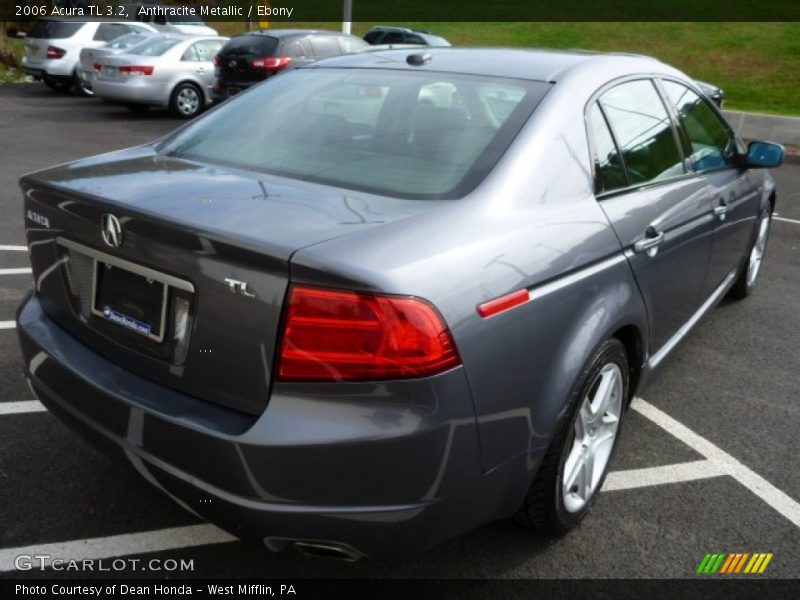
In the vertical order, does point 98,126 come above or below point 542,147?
below

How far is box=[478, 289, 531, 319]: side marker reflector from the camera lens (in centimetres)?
209

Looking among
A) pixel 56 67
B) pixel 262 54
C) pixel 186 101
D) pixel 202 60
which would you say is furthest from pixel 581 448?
pixel 56 67

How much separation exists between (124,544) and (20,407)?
1201 millimetres

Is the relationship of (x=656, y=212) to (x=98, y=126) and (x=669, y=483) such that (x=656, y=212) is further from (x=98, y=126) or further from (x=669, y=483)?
(x=98, y=126)

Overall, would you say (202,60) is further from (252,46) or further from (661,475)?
(661,475)

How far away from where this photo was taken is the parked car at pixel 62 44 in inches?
666

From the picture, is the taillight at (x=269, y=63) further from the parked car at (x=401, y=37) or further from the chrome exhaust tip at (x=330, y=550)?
→ the chrome exhaust tip at (x=330, y=550)

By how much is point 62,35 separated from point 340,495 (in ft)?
58.5

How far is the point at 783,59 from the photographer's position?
2267 centimetres

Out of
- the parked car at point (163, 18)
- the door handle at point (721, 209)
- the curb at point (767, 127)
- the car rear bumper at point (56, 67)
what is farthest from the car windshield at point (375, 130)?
the parked car at point (163, 18)

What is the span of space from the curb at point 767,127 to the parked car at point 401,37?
406 inches

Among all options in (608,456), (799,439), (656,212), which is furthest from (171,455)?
(799,439)

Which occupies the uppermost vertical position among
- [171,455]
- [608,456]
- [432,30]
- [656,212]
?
[656,212]

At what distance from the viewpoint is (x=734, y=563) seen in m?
2.71
